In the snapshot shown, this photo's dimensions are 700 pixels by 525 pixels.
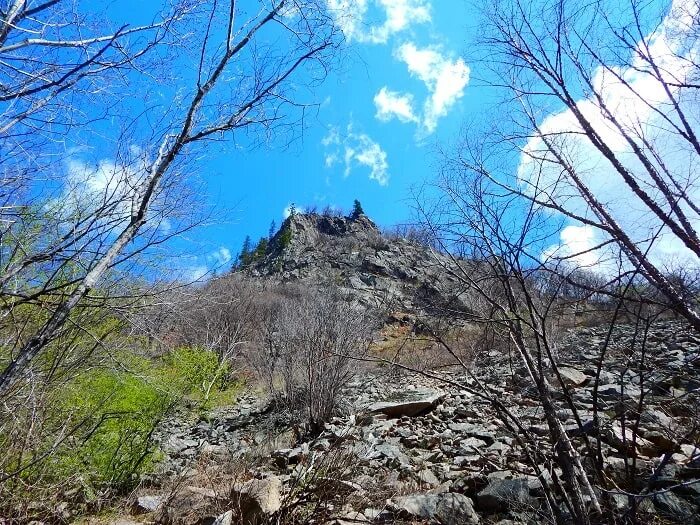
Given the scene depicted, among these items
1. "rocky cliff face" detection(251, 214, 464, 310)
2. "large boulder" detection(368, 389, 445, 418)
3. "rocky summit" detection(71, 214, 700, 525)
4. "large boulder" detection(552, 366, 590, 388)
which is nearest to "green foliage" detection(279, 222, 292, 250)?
"rocky cliff face" detection(251, 214, 464, 310)

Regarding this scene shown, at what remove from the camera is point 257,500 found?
11.2 ft

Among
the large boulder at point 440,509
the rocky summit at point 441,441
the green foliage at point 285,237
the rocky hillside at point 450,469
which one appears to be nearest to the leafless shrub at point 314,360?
the rocky summit at point 441,441

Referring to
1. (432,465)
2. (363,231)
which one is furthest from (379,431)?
(363,231)

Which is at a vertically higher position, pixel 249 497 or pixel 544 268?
pixel 544 268

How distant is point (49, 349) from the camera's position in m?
4.27

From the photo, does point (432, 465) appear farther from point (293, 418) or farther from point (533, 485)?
point (293, 418)

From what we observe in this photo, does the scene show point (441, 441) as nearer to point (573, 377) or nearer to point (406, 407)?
point (406, 407)

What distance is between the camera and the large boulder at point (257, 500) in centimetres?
337

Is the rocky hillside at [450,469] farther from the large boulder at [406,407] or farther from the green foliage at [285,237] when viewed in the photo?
the green foliage at [285,237]

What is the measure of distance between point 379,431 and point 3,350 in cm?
533

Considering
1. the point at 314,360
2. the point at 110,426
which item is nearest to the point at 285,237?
the point at 314,360

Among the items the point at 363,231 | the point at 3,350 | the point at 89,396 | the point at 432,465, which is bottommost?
the point at 432,465

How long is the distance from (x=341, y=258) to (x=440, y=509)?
1578 inches

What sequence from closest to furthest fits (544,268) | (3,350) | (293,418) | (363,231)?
1. (544,268)
2. (3,350)
3. (293,418)
4. (363,231)
